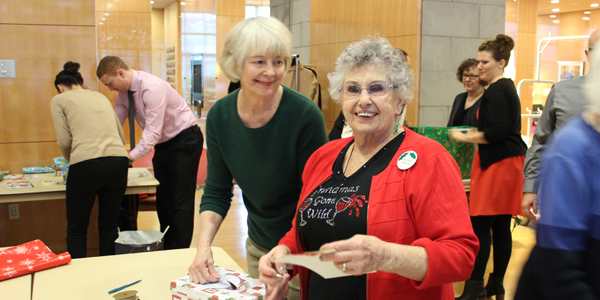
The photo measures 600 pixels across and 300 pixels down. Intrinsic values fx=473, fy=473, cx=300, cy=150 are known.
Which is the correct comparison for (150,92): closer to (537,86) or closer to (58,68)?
(58,68)

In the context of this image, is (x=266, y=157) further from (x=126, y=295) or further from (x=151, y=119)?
(x=151, y=119)

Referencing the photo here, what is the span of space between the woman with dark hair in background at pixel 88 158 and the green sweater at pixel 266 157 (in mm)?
1698

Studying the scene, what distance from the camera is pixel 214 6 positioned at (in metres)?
8.25

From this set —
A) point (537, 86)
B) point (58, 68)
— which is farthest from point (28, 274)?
point (537, 86)

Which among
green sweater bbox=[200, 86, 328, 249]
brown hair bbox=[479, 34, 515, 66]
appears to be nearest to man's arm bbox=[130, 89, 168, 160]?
green sweater bbox=[200, 86, 328, 249]

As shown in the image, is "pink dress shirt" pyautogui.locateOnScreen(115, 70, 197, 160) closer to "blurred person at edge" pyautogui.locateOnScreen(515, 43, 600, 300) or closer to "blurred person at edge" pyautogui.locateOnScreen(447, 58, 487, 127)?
"blurred person at edge" pyautogui.locateOnScreen(447, 58, 487, 127)

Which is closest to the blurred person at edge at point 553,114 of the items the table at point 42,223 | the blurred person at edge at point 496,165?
the blurred person at edge at point 496,165

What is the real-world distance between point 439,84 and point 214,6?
5.22 m

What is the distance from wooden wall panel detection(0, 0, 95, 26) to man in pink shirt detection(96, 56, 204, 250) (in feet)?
3.88

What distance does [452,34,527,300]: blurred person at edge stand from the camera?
3.09 meters

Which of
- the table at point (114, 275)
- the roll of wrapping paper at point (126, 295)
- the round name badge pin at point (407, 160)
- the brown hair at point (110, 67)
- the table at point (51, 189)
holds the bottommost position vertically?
the table at point (51, 189)

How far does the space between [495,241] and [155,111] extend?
8.80 ft

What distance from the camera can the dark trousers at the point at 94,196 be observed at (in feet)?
10.7

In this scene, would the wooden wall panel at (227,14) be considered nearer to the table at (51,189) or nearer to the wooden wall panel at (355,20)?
the wooden wall panel at (355,20)
